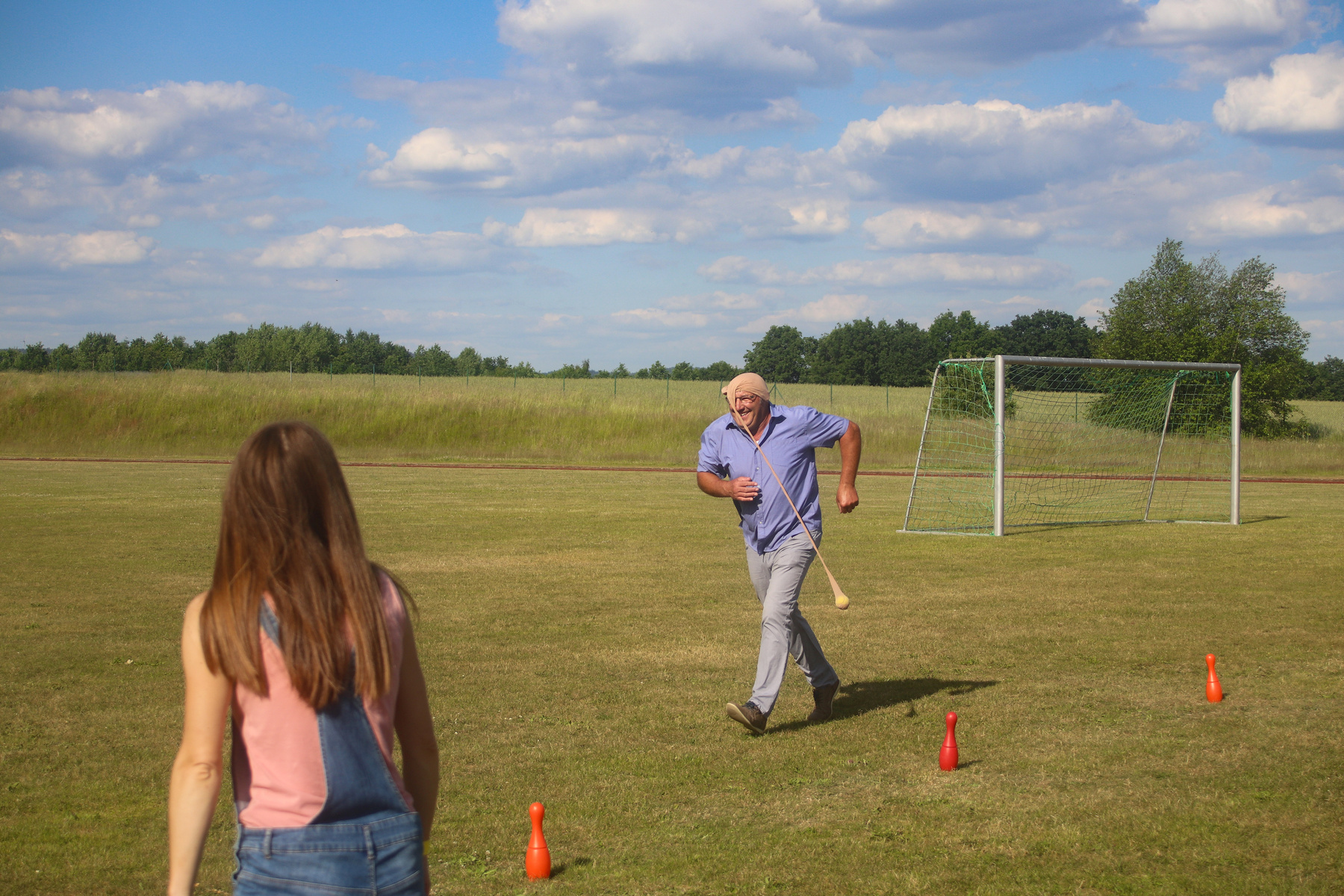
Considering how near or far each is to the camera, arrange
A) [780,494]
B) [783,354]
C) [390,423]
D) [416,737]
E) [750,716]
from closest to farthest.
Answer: [416,737] → [750,716] → [780,494] → [390,423] → [783,354]

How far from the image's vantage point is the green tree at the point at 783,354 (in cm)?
13425

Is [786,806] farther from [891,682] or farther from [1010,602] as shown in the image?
[1010,602]

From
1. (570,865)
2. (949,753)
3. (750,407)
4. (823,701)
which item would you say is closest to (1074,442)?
(823,701)

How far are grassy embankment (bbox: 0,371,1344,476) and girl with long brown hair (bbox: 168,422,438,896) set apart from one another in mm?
38188

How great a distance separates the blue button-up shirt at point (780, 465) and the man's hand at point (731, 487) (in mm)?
72

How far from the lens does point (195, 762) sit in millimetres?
2357

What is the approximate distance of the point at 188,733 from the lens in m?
2.37

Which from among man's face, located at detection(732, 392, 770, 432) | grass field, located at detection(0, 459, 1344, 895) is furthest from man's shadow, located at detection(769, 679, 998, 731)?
man's face, located at detection(732, 392, 770, 432)

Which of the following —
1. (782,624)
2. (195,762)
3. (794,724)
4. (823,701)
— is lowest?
(794,724)

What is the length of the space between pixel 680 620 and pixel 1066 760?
4.96 meters

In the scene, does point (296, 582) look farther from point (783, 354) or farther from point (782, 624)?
point (783, 354)

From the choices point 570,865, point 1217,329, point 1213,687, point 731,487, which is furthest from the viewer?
point 1217,329

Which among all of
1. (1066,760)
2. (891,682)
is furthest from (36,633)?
(1066,760)

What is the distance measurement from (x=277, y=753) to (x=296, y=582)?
14.0 inches
